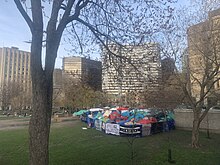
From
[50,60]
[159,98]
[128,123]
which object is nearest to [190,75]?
[159,98]

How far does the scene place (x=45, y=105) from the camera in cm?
535

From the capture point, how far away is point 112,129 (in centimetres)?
1975

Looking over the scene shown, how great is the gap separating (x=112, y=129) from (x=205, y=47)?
35.1ft

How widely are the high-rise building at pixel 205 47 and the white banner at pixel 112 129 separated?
8026 mm

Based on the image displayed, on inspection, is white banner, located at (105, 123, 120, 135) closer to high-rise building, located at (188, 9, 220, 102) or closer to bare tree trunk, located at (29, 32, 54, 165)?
high-rise building, located at (188, 9, 220, 102)

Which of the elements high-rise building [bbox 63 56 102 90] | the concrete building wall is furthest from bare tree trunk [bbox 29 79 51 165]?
the concrete building wall

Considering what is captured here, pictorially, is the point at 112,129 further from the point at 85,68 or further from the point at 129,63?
the point at 129,63

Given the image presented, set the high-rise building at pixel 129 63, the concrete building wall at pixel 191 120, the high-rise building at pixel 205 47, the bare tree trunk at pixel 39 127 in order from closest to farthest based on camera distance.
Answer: the bare tree trunk at pixel 39 127, the high-rise building at pixel 129 63, the high-rise building at pixel 205 47, the concrete building wall at pixel 191 120

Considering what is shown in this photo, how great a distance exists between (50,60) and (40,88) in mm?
769

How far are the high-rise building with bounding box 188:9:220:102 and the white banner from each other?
803 centimetres

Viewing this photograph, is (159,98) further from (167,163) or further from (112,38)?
(112,38)

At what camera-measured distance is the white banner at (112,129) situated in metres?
19.1

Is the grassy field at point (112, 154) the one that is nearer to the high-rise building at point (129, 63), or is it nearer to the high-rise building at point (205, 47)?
the high-rise building at point (205, 47)

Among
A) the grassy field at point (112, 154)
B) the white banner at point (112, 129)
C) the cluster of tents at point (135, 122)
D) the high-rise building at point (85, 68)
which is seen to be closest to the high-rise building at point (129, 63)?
the high-rise building at point (85, 68)
